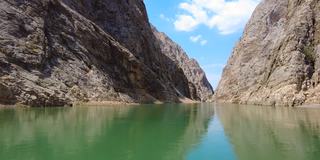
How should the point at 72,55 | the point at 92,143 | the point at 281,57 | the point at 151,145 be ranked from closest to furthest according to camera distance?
the point at 92,143 → the point at 151,145 → the point at 72,55 → the point at 281,57

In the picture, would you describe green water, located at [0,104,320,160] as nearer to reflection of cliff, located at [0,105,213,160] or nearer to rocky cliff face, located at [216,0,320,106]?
reflection of cliff, located at [0,105,213,160]

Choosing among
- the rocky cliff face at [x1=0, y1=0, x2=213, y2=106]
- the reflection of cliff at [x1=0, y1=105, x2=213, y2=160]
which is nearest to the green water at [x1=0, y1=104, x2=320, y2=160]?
the reflection of cliff at [x1=0, y1=105, x2=213, y2=160]

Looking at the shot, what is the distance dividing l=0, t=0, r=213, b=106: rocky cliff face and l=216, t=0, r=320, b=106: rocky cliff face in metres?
24.8

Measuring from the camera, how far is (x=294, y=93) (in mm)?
70500

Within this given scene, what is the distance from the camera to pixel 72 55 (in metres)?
64.1

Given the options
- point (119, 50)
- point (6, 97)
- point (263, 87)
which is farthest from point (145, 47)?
point (6, 97)

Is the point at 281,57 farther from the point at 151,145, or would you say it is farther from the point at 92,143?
the point at 92,143


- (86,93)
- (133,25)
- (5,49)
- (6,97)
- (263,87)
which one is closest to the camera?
(6,97)

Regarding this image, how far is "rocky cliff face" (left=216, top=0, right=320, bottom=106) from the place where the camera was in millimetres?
72500

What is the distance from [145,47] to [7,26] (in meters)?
49.8

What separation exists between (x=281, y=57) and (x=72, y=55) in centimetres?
4544

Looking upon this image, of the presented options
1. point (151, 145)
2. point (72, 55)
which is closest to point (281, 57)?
point (72, 55)

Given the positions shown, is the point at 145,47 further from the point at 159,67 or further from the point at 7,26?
the point at 7,26

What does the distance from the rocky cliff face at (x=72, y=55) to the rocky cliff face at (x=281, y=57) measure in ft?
81.5
